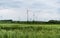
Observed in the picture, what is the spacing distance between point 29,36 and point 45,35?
3.82 feet

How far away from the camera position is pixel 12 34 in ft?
48.4

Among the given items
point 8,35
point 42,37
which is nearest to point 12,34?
point 8,35

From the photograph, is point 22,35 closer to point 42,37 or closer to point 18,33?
point 18,33

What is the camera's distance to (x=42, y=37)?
1436 cm

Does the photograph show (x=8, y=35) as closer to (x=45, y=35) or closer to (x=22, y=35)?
(x=22, y=35)

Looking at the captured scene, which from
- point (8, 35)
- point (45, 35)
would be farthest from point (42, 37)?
point (8, 35)

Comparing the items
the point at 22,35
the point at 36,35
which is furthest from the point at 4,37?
the point at 36,35

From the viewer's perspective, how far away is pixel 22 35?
1435 cm

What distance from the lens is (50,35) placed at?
14.5m

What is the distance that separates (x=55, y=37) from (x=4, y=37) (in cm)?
366

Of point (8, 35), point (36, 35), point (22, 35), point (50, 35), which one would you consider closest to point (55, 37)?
point (50, 35)

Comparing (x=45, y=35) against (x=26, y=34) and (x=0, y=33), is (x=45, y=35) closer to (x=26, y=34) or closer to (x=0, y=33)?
(x=26, y=34)

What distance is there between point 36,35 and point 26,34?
2.38ft

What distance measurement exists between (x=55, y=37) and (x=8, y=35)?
11.2 ft
